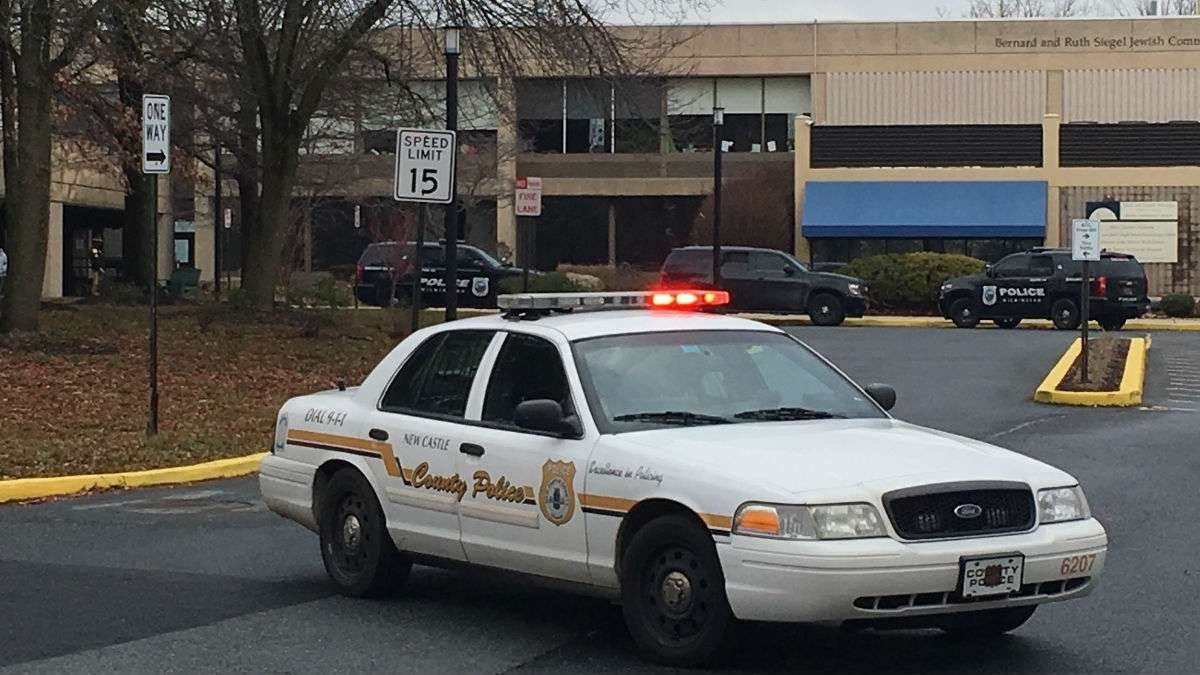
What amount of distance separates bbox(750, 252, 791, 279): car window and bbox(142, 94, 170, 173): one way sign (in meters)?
23.6

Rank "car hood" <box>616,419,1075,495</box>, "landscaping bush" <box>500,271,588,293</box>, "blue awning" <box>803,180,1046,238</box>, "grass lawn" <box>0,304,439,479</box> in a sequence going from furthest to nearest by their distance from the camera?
"blue awning" <box>803,180,1046,238</box>, "landscaping bush" <box>500,271,588,293</box>, "grass lawn" <box>0,304,439,479</box>, "car hood" <box>616,419,1075,495</box>

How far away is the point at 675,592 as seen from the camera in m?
7.38

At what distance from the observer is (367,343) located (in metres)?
26.0

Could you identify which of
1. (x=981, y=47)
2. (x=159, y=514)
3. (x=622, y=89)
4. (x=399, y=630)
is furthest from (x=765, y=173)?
(x=399, y=630)

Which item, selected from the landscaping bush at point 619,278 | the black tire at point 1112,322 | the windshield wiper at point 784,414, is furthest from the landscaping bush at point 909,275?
the windshield wiper at point 784,414

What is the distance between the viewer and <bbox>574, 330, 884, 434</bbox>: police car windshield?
319 inches

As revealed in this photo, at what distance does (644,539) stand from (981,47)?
51535mm

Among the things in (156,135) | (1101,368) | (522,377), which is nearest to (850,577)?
(522,377)

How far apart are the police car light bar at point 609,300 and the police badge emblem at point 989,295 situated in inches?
1078

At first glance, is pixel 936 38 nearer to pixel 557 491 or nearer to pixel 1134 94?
pixel 1134 94

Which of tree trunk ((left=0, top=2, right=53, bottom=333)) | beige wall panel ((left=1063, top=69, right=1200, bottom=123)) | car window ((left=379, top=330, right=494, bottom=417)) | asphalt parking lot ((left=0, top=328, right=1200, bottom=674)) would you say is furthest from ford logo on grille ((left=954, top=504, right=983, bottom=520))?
beige wall panel ((left=1063, top=69, right=1200, bottom=123))

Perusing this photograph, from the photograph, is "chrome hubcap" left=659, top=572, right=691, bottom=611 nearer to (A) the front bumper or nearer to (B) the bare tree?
(A) the front bumper

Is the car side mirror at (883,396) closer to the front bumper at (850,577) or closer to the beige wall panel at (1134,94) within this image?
the front bumper at (850,577)

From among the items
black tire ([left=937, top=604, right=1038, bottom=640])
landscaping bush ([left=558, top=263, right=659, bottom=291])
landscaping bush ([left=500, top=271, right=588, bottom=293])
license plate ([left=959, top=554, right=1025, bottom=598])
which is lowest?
black tire ([left=937, top=604, right=1038, bottom=640])
